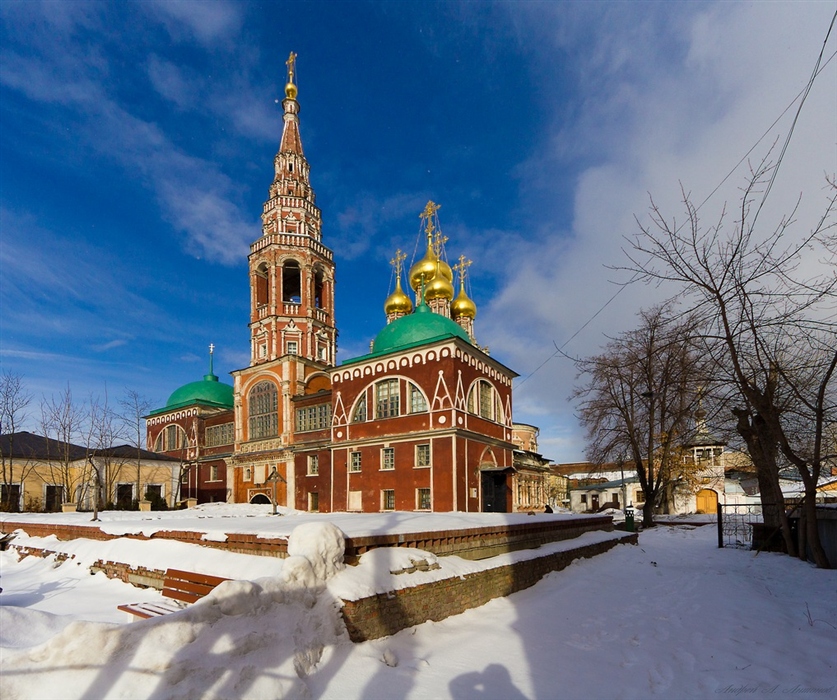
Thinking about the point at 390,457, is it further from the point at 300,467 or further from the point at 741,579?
the point at 741,579

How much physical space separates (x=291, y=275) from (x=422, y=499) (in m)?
21.1

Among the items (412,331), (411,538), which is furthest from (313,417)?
(411,538)

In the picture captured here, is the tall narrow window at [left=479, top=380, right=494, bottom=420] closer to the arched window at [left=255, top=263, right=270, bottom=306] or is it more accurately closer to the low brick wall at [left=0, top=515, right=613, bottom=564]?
the low brick wall at [left=0, top=515, right=613, bottom=564]

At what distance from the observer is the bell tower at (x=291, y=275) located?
114 ft

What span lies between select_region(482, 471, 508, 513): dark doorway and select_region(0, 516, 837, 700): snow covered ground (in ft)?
46.5

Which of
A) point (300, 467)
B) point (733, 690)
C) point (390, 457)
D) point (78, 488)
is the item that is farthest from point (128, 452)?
point (733, 690)

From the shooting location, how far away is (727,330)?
37.8 feet

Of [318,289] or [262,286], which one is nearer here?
[262,286]

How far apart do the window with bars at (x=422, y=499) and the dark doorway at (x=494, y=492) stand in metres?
2.86

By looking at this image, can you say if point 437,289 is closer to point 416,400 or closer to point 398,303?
point 398,303

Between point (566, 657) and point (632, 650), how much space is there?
3.81ft

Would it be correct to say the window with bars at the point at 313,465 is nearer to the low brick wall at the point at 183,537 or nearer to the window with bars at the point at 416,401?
the window with bars at the point at 416,401

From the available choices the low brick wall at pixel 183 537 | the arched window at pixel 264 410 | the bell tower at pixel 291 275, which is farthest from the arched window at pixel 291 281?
the low brick wall at pixel 183 537

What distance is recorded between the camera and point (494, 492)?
25.9 metres
